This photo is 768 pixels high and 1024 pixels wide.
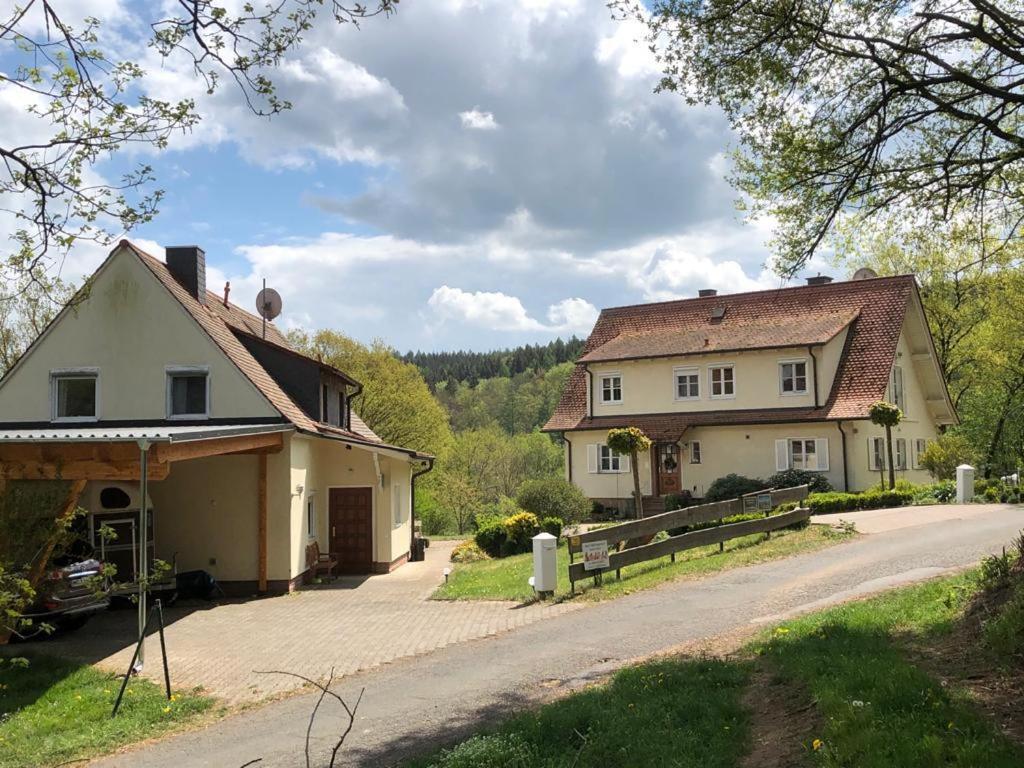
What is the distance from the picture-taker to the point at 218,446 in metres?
14.6

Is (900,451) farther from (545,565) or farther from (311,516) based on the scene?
(311,516)

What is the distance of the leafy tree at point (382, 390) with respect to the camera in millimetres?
48594

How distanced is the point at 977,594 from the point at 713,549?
9.52 metres

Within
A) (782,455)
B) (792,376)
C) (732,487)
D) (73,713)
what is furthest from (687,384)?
(73,713)

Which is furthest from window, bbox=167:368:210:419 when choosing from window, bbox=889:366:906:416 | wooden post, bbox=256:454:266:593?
window, bbox=889:366:906:416

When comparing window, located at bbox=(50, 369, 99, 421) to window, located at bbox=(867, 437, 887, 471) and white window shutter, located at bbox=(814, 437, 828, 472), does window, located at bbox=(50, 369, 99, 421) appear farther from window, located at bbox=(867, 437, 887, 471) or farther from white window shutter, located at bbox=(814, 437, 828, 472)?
window, located at bbox=(867, 437, 887, 471)

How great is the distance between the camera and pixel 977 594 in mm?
9039

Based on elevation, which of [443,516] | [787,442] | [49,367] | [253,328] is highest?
[253,328]

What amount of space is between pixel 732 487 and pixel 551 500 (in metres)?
6.85

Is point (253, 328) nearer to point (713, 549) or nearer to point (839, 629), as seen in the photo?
point (713, 549)

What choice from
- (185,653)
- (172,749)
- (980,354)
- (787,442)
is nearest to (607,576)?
(185,653)

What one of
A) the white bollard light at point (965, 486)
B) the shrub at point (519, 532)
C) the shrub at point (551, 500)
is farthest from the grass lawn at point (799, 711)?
the white bollard light at point (965, 486)

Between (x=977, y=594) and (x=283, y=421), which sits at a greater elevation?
(x=283, y=421)

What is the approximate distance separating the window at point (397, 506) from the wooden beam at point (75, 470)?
1133 centimetres
